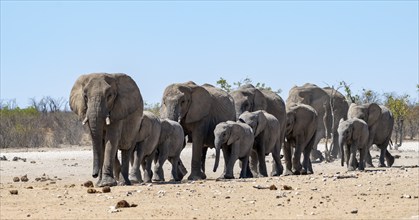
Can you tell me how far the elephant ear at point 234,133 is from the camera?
23.2m

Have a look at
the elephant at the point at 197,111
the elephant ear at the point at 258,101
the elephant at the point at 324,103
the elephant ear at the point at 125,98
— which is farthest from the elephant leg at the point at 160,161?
the elephant at the point at 324,103

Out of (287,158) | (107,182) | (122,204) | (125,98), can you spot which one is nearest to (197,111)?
(287,158)

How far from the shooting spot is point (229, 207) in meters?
15.8

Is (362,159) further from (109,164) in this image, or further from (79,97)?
(79,97)

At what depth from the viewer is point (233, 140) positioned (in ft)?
76.4

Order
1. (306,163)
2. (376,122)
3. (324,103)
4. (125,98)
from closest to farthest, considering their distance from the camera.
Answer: (125,98) < (306,163) < (376,122) < (324,103)

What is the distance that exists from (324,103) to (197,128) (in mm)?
12413

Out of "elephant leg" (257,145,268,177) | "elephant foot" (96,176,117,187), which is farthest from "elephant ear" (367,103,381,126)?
"elephant foot" (96,176,117,187)

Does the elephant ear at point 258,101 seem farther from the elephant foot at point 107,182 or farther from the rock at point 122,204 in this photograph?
the rock at point 122,204

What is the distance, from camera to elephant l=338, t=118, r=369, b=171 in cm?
2689

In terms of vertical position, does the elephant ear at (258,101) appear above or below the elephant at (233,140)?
above

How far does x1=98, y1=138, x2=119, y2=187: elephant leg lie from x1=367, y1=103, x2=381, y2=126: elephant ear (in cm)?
1185

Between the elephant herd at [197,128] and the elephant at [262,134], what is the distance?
0.9 inches

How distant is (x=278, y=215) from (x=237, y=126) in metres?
8.74
